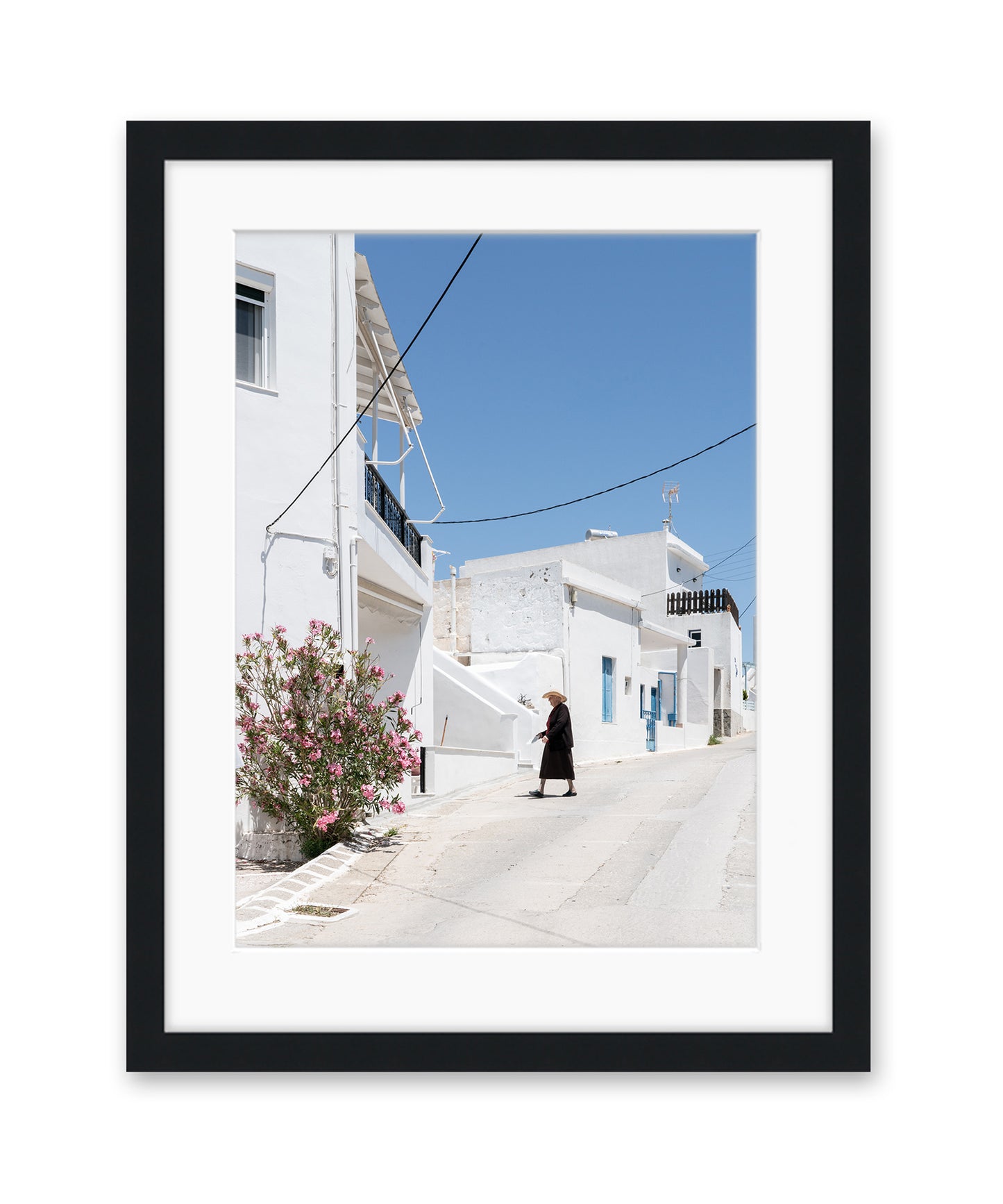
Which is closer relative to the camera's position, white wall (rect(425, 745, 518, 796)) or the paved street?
the paved street

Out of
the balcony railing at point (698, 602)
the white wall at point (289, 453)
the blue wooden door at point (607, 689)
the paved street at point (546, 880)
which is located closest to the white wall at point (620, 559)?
the balcony railing at point (698, 602)

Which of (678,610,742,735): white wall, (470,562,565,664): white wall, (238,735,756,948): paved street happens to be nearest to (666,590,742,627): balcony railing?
(678,610,742,735): white wall

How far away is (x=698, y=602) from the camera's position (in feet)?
102

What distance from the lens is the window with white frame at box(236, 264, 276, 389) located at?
705 centimetres

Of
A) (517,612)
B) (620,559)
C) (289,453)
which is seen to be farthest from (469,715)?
(620,559)

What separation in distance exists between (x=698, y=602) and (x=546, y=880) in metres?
26.1

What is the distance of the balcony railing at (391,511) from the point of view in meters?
9.46

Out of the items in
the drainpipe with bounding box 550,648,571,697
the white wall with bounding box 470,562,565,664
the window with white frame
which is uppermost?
the window with white frame

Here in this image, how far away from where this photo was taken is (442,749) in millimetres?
11641

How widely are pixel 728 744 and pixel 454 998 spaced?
84.6 ft

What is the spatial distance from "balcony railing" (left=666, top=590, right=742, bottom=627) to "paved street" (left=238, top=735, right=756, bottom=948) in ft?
68.3

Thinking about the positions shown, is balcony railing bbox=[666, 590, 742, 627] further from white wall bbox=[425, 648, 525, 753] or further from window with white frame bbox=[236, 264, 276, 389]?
window with white frame bbox=[236, 264, 276, 389]

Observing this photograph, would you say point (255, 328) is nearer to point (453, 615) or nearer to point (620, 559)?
point (453, 615)
